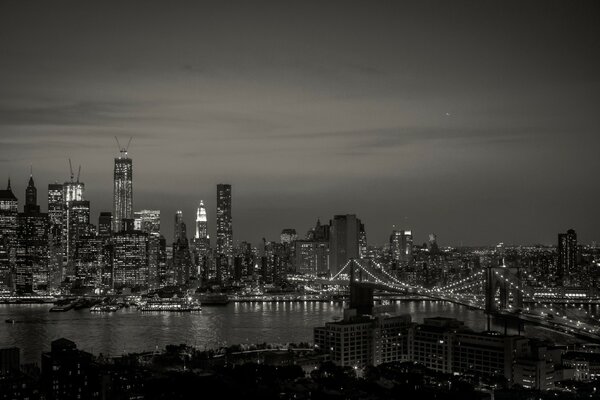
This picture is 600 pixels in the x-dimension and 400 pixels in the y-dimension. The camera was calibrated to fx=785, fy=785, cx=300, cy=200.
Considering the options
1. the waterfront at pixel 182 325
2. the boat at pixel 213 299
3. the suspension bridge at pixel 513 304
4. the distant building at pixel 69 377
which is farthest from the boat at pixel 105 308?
the distant building at pixel 69 377

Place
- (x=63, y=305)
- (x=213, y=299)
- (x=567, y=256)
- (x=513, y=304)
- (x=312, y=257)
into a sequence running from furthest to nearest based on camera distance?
1. (x=312, y=257)
2. (x=567, y=256)
3. (x=213, y=299)
4. (x=63, y=305)
5. (x=513, y=304)

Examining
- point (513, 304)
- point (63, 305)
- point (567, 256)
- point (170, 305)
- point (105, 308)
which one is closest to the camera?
point (513, 304)

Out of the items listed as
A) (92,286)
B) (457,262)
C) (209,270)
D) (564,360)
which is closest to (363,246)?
(457,262)

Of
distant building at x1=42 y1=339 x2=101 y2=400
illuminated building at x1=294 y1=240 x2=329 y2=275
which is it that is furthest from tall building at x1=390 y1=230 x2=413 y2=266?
distant building at x1=42 y1=339 x2=101 y2=400

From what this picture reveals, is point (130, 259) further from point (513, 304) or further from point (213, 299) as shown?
point (513, 304)

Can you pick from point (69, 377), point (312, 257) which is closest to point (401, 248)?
point (312, 257)

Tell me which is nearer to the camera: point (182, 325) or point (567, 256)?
point (182, 325)
